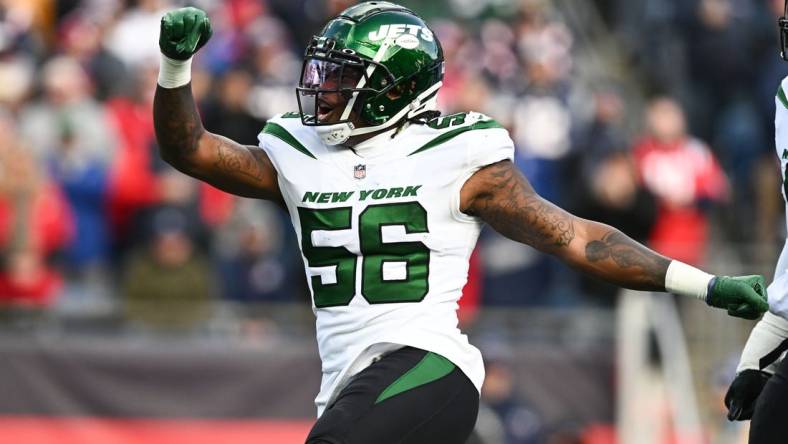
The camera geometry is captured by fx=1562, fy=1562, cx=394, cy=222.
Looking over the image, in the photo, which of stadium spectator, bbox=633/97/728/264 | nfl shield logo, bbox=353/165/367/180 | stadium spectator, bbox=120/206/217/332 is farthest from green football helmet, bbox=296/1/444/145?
stadium spectator, bbox=633/97/728/264

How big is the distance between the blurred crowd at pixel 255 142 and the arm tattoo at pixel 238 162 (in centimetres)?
475

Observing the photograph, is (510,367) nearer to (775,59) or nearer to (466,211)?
(775,59)

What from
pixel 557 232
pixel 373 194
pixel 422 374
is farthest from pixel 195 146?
pixel 557 232

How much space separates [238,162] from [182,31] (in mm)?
540

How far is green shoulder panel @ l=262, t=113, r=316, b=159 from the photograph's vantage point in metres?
5.56

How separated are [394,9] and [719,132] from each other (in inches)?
325

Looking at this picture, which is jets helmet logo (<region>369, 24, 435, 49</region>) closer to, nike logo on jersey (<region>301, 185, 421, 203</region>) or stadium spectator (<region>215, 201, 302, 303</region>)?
nike logo on jersey (<region>301, 185, 421, 203</region>)

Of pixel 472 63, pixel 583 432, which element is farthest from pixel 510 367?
pixel 472 63

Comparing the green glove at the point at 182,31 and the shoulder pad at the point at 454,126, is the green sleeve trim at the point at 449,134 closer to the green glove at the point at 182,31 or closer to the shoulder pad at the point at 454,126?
the shoulder pad at the point at 454,126

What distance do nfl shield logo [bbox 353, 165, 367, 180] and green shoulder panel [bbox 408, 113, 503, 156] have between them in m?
0.17

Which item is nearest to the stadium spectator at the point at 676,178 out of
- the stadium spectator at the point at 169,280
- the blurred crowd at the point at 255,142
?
the blurred crowd at the point at 255,142

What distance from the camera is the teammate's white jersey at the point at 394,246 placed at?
5.25 metres

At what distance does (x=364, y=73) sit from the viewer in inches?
214

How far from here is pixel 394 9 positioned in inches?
220
